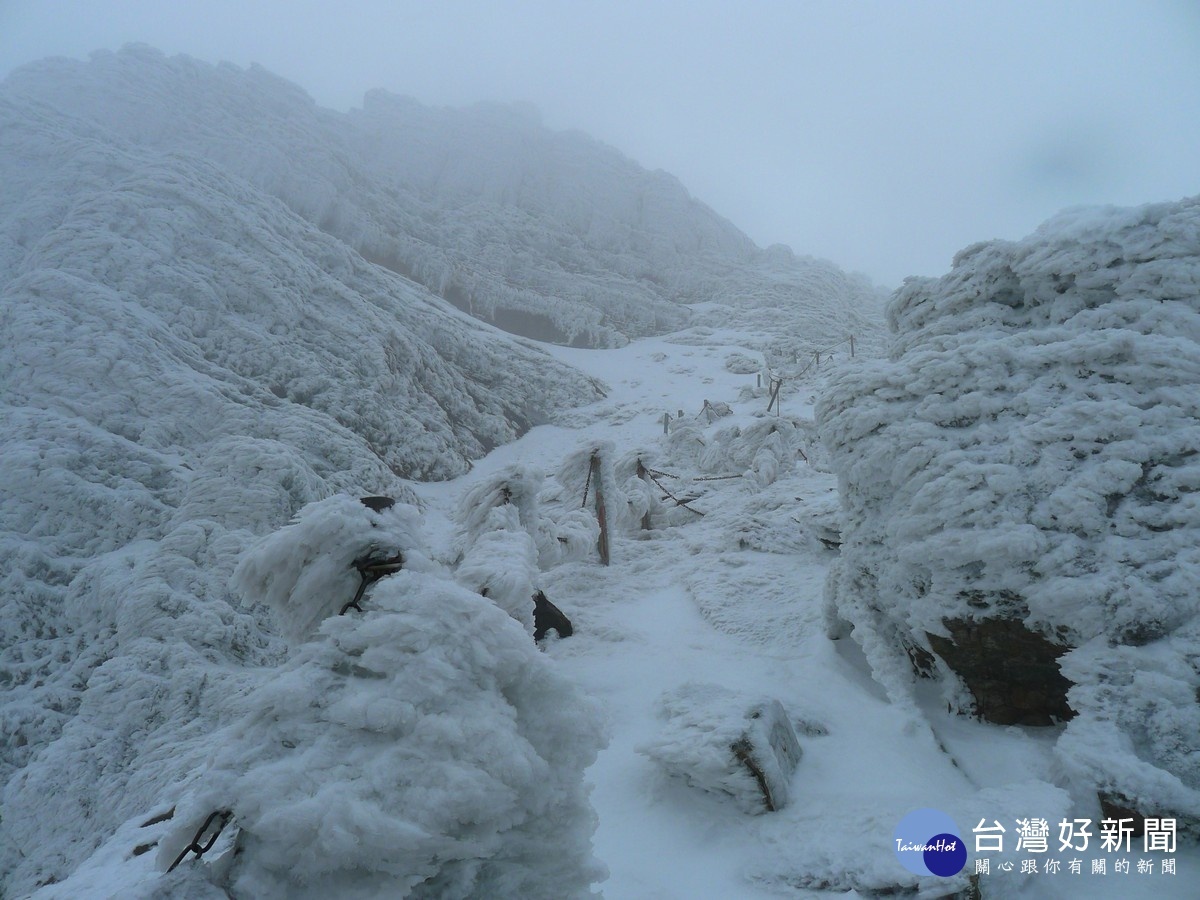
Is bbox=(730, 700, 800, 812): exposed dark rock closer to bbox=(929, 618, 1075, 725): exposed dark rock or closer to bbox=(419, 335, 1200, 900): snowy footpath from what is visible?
bbox=(419, 335, 1200, 900): snowy footpath

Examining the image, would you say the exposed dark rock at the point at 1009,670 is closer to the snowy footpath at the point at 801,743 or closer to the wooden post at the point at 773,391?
the snowy footpath at the point at 801,743

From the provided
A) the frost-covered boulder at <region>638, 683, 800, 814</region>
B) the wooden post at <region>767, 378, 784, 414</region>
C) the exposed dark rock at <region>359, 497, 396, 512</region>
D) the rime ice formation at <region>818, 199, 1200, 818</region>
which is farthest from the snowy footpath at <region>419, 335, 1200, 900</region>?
the wooden post at <region>767, 378, 784, 414</region>

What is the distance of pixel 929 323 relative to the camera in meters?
6.76

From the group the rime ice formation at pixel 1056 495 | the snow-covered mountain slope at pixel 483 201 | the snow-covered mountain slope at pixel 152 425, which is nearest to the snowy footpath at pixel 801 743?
the rime ice formation at pixel 1056 495

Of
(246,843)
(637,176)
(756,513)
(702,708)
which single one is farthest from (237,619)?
(637,176)

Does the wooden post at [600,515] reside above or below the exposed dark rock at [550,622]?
above

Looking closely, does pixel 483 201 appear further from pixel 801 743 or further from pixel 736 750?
pixel 736 750

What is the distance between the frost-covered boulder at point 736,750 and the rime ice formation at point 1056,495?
5.22 ft

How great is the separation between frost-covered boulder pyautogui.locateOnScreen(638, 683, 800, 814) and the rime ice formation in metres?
1.59

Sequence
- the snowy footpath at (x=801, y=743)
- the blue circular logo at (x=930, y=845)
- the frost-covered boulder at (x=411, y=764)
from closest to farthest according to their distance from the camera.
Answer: the frost-covered boulder at (x=411, y=764) → the blue circular logo at (x=930, y=845) → the snowy footpath at (x=801, y=743)

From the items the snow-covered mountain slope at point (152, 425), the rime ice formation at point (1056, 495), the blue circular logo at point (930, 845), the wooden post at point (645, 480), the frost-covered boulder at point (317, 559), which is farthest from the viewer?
the wooden post at point (645, 480)

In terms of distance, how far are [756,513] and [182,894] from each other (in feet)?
36.2

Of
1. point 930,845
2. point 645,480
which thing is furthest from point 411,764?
point 645,480

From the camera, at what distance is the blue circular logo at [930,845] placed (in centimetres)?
309
